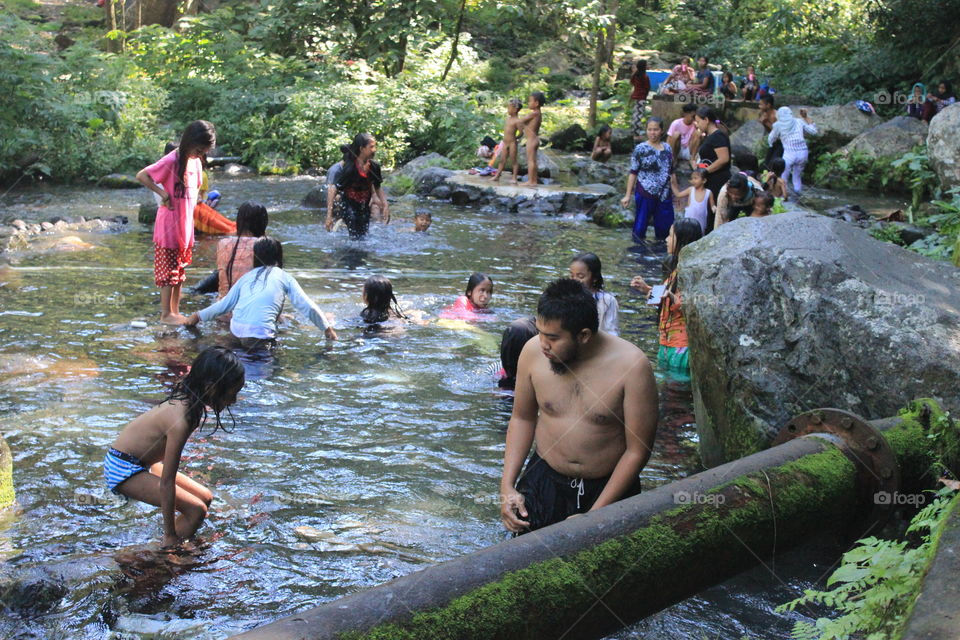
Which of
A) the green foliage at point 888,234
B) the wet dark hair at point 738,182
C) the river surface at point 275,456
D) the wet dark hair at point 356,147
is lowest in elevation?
the river surface at point 275,456

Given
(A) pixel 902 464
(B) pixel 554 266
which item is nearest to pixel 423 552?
(A) pixel 902 464

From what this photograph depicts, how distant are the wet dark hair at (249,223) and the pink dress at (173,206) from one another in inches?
26.6

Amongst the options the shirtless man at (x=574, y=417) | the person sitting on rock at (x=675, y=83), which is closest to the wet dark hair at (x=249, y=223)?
the shirtless man at (x=574, y=417)

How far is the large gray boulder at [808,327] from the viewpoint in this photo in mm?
5316

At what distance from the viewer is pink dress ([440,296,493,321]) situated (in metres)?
9.35

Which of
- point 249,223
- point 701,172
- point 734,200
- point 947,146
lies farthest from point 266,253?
point 947,146

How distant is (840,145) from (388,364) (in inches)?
611

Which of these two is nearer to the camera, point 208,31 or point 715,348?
point 715,348

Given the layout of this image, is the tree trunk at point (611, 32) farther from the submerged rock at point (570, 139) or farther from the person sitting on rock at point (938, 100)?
the person sitting on rock at point (938, 100)

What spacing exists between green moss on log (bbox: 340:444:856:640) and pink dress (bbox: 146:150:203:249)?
6226mm

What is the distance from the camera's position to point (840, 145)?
20.4 m

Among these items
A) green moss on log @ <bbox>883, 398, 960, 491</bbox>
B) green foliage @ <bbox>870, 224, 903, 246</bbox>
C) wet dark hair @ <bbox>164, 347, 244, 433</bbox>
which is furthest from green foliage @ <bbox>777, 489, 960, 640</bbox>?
green foliage @ <bbox>870, 224, 903, 246</bbox>

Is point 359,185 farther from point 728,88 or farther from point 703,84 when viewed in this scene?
point 703,84

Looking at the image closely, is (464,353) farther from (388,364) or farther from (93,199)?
(93,199)
